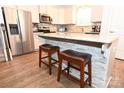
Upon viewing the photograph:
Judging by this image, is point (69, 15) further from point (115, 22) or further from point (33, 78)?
point (33, 78)

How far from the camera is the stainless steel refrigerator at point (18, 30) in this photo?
10.5ft

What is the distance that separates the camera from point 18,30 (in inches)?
138

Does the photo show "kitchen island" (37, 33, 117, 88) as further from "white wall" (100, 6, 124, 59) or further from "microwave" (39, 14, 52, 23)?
"microwave" (39, 14, 52, 23)

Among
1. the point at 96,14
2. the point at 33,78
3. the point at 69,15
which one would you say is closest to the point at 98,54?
the point at 33,78

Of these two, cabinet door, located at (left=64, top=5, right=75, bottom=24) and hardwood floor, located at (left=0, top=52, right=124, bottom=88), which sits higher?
cabinet door, located at (left=64, top=5, right=75, bottom=24)

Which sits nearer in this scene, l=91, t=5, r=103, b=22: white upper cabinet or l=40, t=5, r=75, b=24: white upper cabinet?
l=91, t=5, r=103, b=22: white upper cabinet

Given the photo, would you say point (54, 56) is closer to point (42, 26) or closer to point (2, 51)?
point (2, 51)

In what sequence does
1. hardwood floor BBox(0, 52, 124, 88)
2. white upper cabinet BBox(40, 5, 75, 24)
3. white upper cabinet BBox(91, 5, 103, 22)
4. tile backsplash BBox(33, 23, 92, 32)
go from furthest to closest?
1. white upper cabinet BBox(40, 5, 75, 24)
2. tile backsplash BBox(33, 23, 92, 32)
3. white upper cabinet BBox(91, 5, 103, 22)
4. hardwood floor BBox(0, 52, 124, 88)

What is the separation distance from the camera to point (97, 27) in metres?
4.00

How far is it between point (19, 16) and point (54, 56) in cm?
196

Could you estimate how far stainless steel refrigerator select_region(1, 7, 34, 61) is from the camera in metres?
3.21

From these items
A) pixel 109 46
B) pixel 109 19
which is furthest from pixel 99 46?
pixel 109 19

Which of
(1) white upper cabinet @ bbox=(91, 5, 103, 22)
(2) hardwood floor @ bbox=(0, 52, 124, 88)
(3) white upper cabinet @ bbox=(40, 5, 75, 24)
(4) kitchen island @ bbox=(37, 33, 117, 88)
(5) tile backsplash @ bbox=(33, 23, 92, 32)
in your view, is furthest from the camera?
(3) white upper cabinet @ bbox=(40, 5, 75, 24)

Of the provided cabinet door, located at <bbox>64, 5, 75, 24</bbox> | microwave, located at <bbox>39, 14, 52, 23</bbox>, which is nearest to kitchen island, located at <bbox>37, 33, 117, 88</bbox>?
microwave, located at <bbox>39, 14, 52, 23</bbox>
